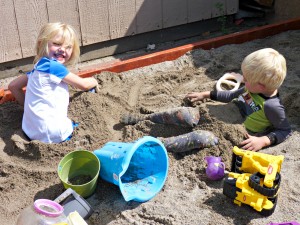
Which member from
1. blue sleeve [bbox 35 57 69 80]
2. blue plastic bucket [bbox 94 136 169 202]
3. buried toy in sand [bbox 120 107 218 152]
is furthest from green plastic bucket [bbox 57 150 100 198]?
blue sleeve [bbox 35 57 69 80]

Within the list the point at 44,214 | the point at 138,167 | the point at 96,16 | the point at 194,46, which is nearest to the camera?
the point at 44,214

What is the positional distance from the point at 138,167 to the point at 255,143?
76 centimetres

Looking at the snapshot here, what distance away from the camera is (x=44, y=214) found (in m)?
2.28

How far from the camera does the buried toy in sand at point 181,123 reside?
9.82 ft

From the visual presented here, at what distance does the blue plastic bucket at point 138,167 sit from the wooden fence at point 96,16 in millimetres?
1670

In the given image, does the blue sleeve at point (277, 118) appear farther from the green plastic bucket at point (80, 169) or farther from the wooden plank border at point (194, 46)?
the wooden plank border at point (194, 46)

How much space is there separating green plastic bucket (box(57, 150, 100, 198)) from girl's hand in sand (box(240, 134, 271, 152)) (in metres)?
0.94

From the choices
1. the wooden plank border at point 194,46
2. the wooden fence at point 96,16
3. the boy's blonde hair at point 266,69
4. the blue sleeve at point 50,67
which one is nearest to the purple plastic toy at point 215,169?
the boy's blonde hair at point 266,69

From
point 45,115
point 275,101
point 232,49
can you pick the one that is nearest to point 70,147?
point 45,115

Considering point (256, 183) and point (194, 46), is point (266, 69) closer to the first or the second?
point (256, 183)

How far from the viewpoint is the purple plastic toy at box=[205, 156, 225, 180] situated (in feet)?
9.16

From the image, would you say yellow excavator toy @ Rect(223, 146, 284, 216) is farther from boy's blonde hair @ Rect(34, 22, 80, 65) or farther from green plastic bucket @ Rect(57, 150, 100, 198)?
boy's blonde hair @ Rect(34, 22, 80, 65)

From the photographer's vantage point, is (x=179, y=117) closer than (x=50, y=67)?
Yes

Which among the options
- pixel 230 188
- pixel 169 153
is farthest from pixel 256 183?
pixel 169 153
